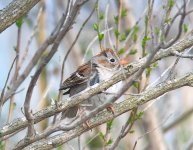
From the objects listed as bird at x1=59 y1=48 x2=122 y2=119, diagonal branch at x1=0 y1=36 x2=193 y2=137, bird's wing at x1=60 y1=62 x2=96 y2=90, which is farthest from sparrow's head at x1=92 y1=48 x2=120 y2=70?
diagonal branch at x1=0 y1=36 x2=193 y2=137

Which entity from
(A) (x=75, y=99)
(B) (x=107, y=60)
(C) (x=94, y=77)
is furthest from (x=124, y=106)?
(B) (x=107, y=60)

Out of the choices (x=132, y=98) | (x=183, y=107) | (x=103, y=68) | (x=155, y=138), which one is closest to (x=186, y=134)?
(x=183, y=107)

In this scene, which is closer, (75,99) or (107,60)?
(75,99)

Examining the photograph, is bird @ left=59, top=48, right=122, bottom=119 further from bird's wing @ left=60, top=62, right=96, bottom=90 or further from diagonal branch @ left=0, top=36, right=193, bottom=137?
diagonal branch @ left=0, top=36, right=193, bottom=137

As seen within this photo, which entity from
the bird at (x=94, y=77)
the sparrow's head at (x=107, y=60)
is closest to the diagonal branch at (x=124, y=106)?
the bird at (x=94, y=77)

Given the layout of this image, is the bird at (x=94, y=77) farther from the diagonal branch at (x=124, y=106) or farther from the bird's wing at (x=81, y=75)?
the diagonal branch at (x=124, y=106)

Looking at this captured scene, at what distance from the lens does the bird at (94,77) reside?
404 centimetres

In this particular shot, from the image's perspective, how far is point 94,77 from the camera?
4145 millimetres

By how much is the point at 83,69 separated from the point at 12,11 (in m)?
1.55

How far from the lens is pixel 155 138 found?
567cm

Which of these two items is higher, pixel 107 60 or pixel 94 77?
pixel 107 60

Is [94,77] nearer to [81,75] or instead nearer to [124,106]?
[81,75]

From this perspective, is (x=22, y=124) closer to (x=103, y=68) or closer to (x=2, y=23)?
(x=2, y=23)

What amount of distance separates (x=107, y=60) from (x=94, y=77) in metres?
0.37
